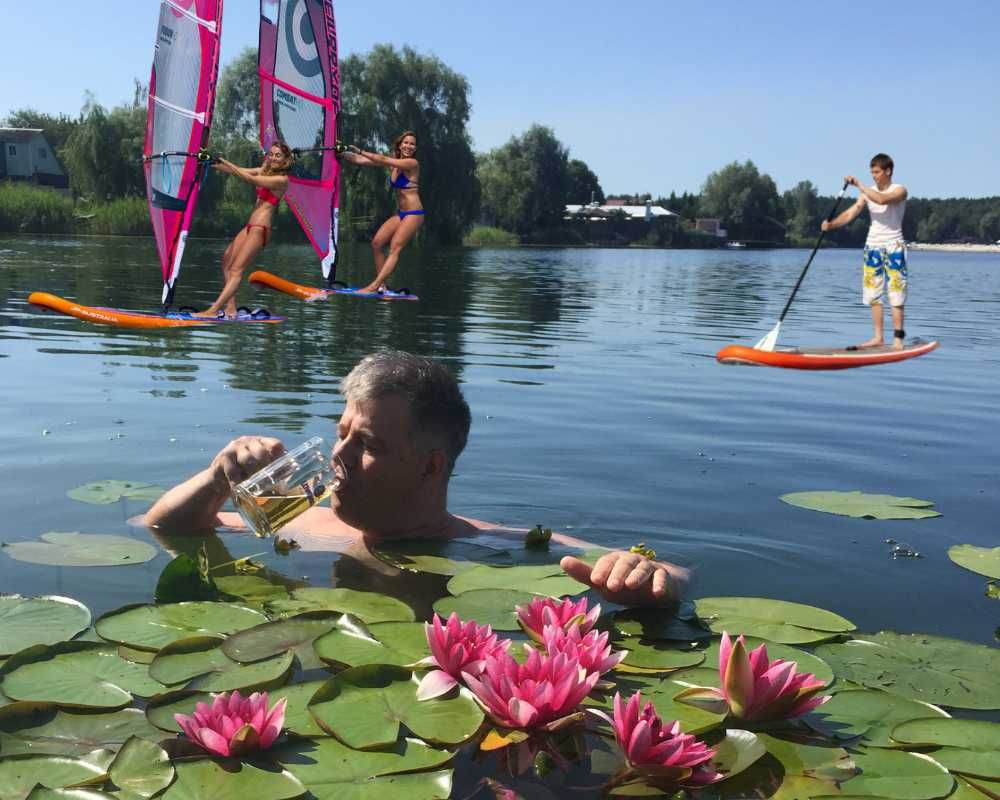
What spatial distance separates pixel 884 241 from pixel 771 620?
295 inches

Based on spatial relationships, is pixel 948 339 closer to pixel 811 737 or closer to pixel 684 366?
pixel 684 366

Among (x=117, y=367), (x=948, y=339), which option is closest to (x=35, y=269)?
(x=117, y=367)

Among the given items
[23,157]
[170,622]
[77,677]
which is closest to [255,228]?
[170,622]

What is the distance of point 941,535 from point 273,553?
3035 mm

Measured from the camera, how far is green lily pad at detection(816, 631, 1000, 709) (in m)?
2.85

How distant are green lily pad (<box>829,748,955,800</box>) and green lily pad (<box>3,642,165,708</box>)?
164 centimetres

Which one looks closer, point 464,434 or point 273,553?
point 464,434

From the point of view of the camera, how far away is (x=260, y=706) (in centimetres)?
221

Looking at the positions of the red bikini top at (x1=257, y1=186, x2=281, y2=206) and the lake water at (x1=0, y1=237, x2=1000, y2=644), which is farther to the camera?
the red bikini top at (x1=257, y1=186, x2=281, y2=206)

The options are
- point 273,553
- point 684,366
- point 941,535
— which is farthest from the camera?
point 684,366

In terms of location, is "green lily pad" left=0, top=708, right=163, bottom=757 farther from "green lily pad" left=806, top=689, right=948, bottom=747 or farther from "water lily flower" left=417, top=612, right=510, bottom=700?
"green lily pad" left=806, top=689, right=948, bottom=747

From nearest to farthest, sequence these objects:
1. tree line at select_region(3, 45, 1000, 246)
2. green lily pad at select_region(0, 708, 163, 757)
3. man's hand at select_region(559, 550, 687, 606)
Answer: green lily pad at select_region(0, 708, 163, 757) < man's hand at select_region(559, 550, 687, 606) < tree line at select_region(3, 45, 1000, 246)

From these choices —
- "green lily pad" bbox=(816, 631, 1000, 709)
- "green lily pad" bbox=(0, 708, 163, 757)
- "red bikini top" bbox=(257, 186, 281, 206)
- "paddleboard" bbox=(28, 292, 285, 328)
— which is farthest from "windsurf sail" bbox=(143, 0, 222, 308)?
"green lily pad" bbox=(816, 631, 1000, 709)

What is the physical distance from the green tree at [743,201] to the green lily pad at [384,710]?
125m
